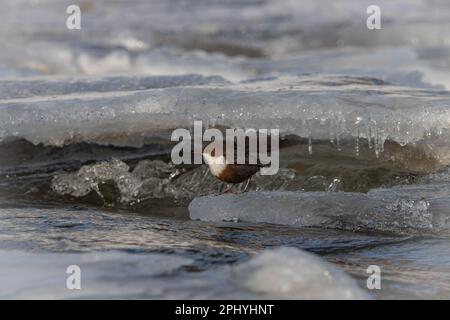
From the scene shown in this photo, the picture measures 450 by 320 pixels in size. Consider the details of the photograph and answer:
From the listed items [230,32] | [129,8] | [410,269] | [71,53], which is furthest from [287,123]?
[129,8]

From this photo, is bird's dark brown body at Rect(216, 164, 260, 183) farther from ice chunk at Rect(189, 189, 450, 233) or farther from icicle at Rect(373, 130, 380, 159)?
icicle at Rect(373, 130, 380, 159)

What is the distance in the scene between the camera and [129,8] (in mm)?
16219

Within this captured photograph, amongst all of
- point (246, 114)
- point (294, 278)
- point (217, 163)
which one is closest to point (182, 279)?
point (294, 278)

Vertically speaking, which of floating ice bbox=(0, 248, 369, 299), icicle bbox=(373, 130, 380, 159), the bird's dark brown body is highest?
icicle bbox=(373, 130, 380, 159)

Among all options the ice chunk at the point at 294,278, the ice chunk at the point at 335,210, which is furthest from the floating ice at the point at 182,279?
the ice chunk at the point at 335,210

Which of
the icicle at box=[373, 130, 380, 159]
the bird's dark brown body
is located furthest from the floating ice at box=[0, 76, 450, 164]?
the bird's dark brown body

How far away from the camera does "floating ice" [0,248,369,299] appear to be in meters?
2.79

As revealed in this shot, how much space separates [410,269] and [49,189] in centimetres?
236

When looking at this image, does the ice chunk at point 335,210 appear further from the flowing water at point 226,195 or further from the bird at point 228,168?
the bird at point 228,168

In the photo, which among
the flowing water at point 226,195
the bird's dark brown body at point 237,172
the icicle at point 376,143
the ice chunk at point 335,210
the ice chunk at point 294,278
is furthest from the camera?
the icicle at point 376,143

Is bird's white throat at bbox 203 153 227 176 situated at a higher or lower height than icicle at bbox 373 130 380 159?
lower

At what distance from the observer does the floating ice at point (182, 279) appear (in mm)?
2787

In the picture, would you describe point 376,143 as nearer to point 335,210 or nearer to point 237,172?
point 335,210

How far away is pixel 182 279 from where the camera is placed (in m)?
2.99
